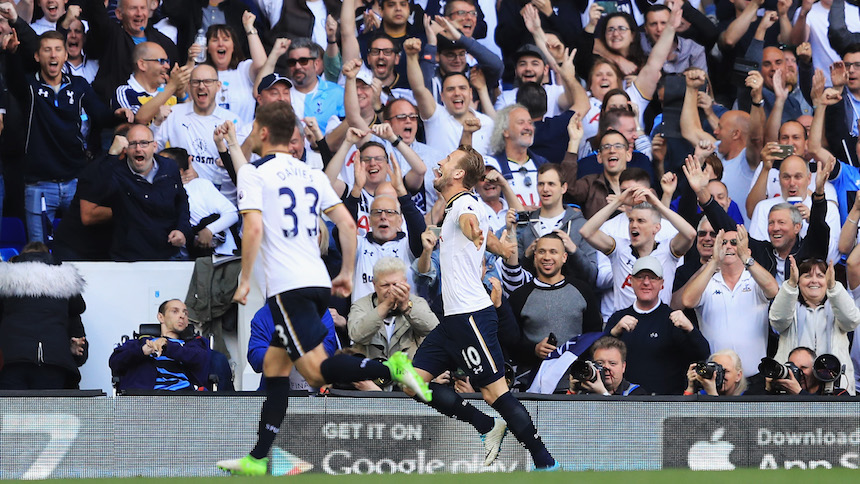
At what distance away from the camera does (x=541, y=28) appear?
13516 mm

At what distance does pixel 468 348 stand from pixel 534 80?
556 cm

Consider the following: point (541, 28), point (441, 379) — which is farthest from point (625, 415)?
point (541, 28)

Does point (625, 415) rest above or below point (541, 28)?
below

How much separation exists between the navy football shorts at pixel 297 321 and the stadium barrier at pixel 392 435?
5.30 feet

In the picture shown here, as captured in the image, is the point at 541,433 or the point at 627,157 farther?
the point at 627,157

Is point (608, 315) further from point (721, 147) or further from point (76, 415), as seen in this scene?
point (76, 415)

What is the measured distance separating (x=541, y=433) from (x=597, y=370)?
75cm

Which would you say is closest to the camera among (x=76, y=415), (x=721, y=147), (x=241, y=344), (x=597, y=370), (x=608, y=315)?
(x=76, y=415)

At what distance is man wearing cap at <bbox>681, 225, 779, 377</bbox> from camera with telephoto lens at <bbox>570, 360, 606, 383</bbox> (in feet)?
4.96

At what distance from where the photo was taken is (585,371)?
30.7ft

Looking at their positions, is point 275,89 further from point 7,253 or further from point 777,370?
point 777,370

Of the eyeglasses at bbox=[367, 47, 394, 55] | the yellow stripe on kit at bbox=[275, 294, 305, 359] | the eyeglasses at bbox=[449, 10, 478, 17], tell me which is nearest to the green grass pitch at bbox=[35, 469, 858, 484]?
the yellow stripe on kit at bbox=[275, 294, 305, 359]

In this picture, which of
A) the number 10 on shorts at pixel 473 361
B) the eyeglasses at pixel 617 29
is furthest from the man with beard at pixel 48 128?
the eyeglasses at pixel 617 29

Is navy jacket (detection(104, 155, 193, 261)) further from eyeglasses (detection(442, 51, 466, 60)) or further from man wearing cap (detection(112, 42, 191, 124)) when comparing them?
eyeglasses (detection(442, 51, 466, 60))
